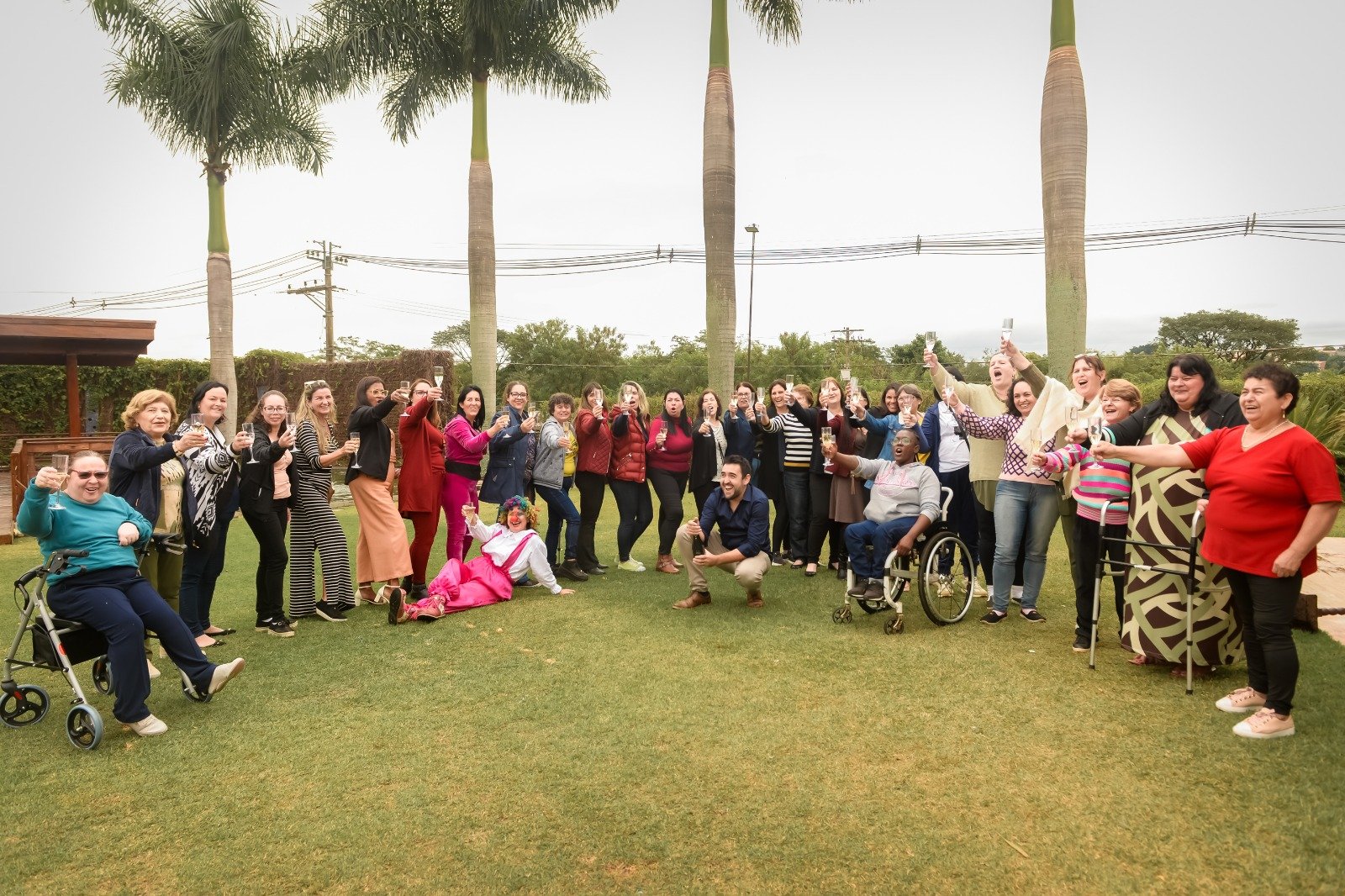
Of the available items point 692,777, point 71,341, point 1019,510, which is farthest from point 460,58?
point 692,777

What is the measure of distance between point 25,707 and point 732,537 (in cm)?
453

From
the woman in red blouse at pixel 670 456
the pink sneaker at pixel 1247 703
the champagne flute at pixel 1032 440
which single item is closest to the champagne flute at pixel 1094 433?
the champagne flute at pixel 1032 440

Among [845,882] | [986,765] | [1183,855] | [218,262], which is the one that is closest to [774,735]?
[986,765]

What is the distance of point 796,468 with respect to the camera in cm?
803

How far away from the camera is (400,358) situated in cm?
2258

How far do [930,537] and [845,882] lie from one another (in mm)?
3539

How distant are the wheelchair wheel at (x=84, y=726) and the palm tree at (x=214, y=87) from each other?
13.9 m

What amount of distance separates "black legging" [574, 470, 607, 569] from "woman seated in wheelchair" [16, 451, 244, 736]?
4118 mm

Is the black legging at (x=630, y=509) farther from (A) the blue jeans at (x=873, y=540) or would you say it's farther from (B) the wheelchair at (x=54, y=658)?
(B) the wheelchair at (x=54, y=658)

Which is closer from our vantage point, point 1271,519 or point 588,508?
point 1271,519

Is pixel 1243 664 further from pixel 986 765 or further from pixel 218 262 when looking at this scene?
pixel 218 262

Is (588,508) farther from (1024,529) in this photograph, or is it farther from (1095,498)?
(1095,498)

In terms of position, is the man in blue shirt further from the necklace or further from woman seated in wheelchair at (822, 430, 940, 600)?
the necklace

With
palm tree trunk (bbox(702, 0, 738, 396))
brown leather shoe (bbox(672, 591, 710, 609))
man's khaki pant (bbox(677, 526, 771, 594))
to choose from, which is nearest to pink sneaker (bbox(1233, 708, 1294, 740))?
man's khaki pant (bbox(677, 526, 771, 594))
